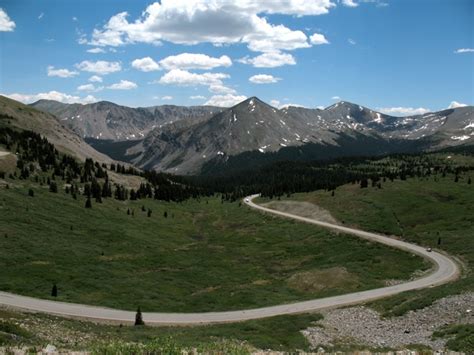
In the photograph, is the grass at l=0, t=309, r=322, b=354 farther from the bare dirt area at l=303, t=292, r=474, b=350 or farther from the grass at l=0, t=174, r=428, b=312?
the grass at l=0, t=174, r=428, b=312

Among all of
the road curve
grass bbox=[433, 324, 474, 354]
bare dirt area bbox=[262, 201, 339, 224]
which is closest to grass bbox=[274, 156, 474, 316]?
bare dirt area bbox=[262, 201, 339, 224]

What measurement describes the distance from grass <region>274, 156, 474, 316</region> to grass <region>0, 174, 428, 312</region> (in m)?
15.0

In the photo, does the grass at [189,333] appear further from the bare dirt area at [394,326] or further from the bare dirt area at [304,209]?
the bare dirt area at [304,209]

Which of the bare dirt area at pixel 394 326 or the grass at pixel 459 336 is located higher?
the grass at pixel 459 336

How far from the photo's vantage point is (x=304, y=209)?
561 ft

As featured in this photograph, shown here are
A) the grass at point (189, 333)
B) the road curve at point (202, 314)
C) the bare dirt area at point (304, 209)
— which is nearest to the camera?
the grass at point (189, 333)

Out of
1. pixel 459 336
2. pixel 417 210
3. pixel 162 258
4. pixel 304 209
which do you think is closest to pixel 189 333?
pixel 459 336

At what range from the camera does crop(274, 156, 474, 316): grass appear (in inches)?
4203

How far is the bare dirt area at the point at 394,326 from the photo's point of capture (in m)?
40.9

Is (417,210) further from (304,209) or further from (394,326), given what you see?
(394,326)

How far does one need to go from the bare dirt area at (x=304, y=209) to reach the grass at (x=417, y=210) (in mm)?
2724

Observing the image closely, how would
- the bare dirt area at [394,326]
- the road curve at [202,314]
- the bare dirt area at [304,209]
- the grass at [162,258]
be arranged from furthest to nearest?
the bare dirt area at [304,209] → the grass at [162,258] → the road curve at [202,314] → the bare dirt area at [394,326]

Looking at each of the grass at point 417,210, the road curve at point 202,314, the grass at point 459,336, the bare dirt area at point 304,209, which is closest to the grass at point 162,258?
the road curve at point 202,314

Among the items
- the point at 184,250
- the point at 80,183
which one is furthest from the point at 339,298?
the point at 80,183
